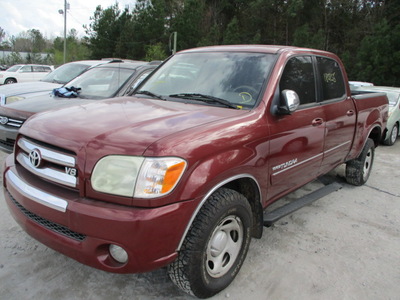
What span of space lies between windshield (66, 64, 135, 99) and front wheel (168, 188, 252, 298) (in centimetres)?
356

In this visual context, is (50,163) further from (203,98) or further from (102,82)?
(102,82)

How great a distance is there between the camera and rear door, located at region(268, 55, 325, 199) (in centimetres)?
304

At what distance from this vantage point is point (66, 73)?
8.12 metres

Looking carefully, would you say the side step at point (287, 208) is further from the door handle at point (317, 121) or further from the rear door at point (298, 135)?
the door handle at point (317, 121)

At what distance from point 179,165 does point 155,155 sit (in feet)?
A: 0.53

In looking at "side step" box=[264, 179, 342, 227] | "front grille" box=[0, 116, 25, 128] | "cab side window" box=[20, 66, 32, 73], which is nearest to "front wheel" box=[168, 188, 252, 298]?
"side step" box=[264, 179, 342, 227]

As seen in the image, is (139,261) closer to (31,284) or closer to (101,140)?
(101,140)

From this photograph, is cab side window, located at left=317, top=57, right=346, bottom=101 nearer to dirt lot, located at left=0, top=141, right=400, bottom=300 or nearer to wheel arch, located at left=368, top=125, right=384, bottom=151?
wheel arch, located at left=368, top=125, right=384, bottom=151

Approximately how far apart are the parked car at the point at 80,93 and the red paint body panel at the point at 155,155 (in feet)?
5.56

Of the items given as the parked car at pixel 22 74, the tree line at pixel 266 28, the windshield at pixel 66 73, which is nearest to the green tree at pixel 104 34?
the tree line at pixel 266 28

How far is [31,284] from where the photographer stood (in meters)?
2.68

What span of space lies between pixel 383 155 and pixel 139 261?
23.5 feet

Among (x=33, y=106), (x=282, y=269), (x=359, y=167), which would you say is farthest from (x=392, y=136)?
(x=33, y=106)

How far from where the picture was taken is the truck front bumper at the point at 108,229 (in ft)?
6.69
